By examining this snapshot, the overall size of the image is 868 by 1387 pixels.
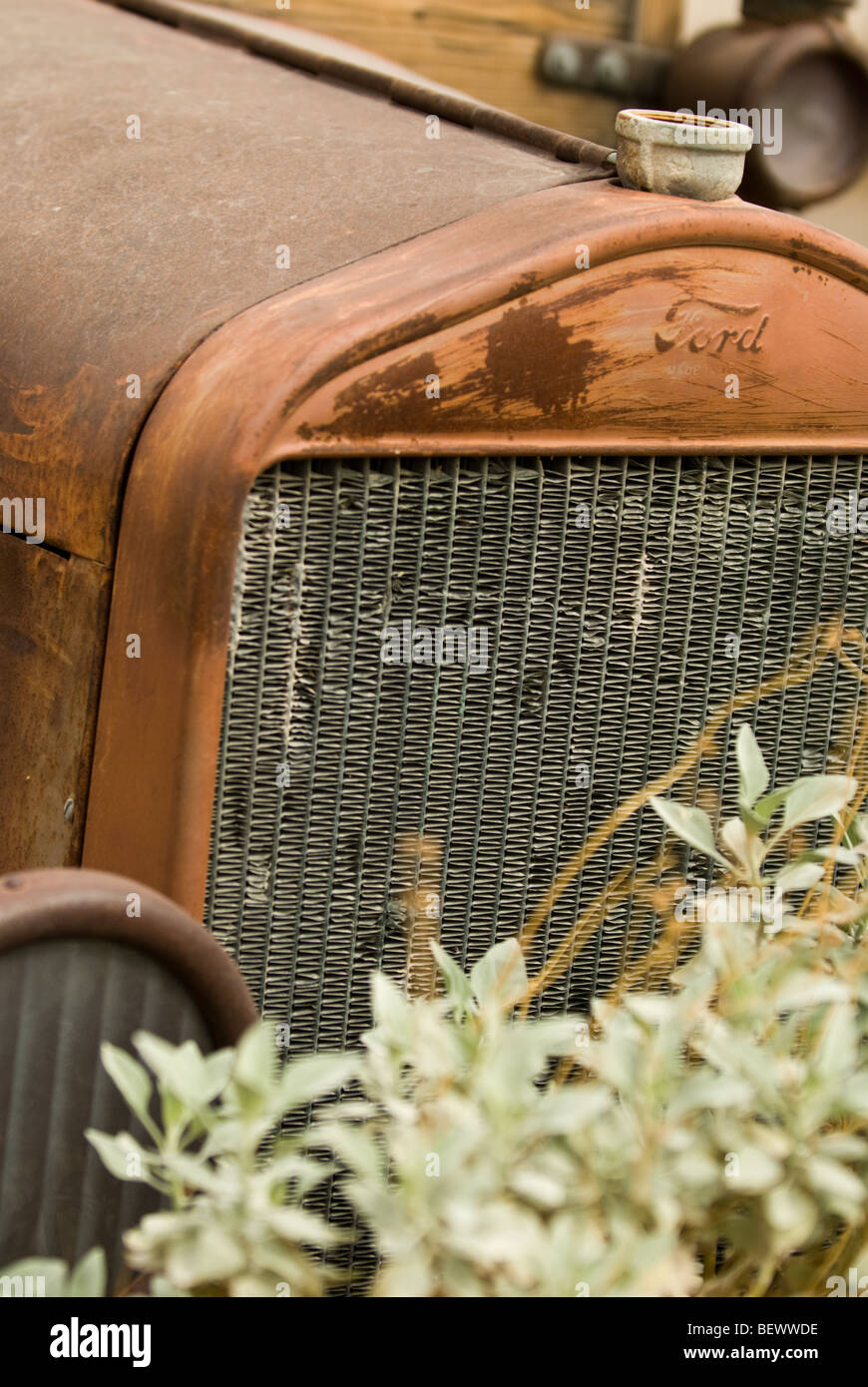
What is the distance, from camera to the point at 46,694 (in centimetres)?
167

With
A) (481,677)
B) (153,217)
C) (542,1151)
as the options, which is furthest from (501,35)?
(542,1151)

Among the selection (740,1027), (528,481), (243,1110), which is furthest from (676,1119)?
(528,481)

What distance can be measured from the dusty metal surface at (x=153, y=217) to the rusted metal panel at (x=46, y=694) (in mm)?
48

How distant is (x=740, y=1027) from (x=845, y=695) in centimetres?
88

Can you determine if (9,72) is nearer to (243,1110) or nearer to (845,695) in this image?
(845,695)

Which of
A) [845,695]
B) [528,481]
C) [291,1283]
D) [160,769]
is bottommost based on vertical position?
[291,1283]

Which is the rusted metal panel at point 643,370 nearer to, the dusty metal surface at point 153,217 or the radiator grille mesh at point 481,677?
the radiator grille mesh at point 481,677

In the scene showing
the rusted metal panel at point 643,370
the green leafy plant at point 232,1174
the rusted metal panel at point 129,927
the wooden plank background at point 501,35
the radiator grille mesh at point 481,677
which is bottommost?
the green leafy plant at point 232,1174

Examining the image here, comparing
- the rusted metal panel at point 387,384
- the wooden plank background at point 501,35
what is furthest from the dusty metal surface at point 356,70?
the wooden plank background at point 501,35

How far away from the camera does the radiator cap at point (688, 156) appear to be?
1609mm

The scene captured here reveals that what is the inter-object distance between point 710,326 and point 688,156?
18 centimetres

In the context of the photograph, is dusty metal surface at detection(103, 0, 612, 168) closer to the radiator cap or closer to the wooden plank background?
the radiator cap

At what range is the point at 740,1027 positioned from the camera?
→ 1.10 meters

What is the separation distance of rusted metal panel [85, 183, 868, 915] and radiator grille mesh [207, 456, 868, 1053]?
0.04 metres
